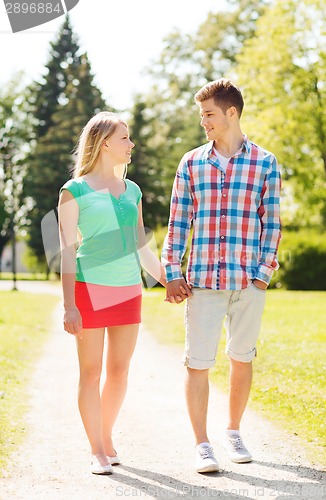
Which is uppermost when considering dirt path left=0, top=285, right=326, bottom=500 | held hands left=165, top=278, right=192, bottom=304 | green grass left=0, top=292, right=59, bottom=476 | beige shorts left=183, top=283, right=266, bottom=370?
held hands left=165, top=278, right=192, bottom=304

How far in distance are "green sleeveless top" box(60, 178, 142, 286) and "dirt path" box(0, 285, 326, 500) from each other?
1.15m

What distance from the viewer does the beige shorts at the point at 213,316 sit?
4840 mm

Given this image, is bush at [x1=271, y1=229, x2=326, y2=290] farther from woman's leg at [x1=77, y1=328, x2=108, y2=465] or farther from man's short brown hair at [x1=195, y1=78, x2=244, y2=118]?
woman's leg at [x1=77, y1=328, x2=108, y2=465]

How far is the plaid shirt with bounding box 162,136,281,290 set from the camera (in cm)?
479

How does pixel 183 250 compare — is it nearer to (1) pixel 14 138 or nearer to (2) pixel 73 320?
(2) pixel 73 320

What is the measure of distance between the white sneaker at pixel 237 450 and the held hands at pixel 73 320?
1307 millimetres

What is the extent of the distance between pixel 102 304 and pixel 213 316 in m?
0.71

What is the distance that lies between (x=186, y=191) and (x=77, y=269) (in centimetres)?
84

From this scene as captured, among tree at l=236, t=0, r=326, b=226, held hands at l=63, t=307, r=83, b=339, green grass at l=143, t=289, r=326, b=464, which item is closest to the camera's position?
held hands at l=63, t=307, r=83, b=339

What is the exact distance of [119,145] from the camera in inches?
187

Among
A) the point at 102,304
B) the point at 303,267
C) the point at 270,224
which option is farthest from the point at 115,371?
the point at 303,267

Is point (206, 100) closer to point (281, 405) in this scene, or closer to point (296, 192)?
point (281, 405)

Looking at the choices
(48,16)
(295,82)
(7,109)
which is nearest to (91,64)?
(7,109)

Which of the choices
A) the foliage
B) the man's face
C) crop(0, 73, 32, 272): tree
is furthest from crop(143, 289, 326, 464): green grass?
crop(0, 73, 32, 272): tree
